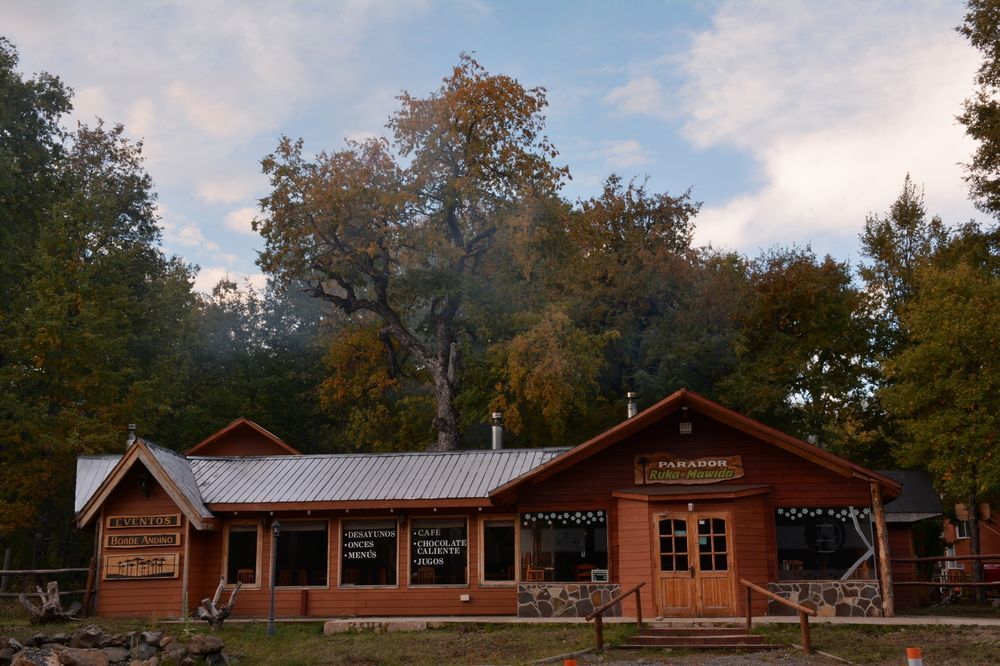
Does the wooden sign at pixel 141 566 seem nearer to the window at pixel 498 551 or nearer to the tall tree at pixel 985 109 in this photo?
the window at pixel 498 551

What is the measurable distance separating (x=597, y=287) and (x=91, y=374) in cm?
1794

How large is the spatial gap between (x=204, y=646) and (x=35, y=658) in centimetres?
237

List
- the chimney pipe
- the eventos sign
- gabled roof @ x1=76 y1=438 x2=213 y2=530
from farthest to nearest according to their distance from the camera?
1. the chimney pipe
2. gabled roof @ x1=76 y1=438 x2=213 y2=530
3. the eventos sign

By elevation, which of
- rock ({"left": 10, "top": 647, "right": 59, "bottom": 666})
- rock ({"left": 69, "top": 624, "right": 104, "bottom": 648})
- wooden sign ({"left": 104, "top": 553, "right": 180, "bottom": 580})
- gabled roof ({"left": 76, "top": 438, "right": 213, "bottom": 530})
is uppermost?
gabled roof ({"left": 76, "top": 438, "right": 213, "bottom": 530})

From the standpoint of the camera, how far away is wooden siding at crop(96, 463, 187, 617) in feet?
72.1

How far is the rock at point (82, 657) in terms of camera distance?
1478 centimetres

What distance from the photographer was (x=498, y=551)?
21.9m

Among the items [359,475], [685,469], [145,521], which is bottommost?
[145,521]

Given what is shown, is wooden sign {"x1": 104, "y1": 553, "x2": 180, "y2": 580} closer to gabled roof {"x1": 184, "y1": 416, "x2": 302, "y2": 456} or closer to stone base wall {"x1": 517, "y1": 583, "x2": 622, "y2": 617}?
gabled roof {"x1": 184, "y1": 416, "x2": 302, "y2": 456}

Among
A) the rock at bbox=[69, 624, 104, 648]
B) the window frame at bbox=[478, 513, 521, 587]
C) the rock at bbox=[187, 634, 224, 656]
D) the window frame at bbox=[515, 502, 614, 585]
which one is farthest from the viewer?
the window frame at bbox=[478, 513, 521, 587]

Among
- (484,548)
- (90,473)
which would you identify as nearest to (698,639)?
(484,548)

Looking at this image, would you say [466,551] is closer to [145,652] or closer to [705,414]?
[705,414]

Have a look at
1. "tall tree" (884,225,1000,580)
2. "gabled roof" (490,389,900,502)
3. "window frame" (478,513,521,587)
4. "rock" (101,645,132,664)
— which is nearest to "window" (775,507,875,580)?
"gabled roof" (490,389,900,502)

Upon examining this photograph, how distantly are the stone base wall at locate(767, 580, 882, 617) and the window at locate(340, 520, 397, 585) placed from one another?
803cm
